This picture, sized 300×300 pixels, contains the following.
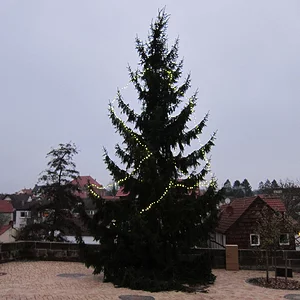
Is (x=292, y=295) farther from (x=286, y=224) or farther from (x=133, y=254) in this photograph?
(x=133, y=254)

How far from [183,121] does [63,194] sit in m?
15.5

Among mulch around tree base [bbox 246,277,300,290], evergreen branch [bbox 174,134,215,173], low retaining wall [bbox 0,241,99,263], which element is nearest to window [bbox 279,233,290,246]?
mulch around tree base [bbox 246,277,300,290]

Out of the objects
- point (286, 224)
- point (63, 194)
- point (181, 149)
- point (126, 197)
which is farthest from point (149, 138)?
point (63, 194)

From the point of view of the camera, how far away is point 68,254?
15.5m

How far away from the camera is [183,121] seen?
1182 centimetres

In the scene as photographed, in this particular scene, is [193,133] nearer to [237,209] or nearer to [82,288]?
[82,288]

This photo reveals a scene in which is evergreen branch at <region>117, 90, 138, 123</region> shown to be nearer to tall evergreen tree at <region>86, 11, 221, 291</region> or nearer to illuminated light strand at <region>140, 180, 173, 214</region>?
tall evergreen tree at <region>86, 11, 221, 291</region>

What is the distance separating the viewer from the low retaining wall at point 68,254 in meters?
14.5

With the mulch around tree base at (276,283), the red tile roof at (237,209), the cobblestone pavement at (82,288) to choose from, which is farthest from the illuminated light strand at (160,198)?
the red tile roof at (237,209)

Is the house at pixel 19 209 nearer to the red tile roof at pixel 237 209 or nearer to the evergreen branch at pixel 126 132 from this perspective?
the red tile roof at pixel 237 209

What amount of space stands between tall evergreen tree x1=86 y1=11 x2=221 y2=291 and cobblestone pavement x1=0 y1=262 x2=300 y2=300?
2.12 feet

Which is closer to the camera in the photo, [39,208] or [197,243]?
[197,243]

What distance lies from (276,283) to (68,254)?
26.7 ft

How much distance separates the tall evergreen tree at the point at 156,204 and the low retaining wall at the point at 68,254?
274 cm
